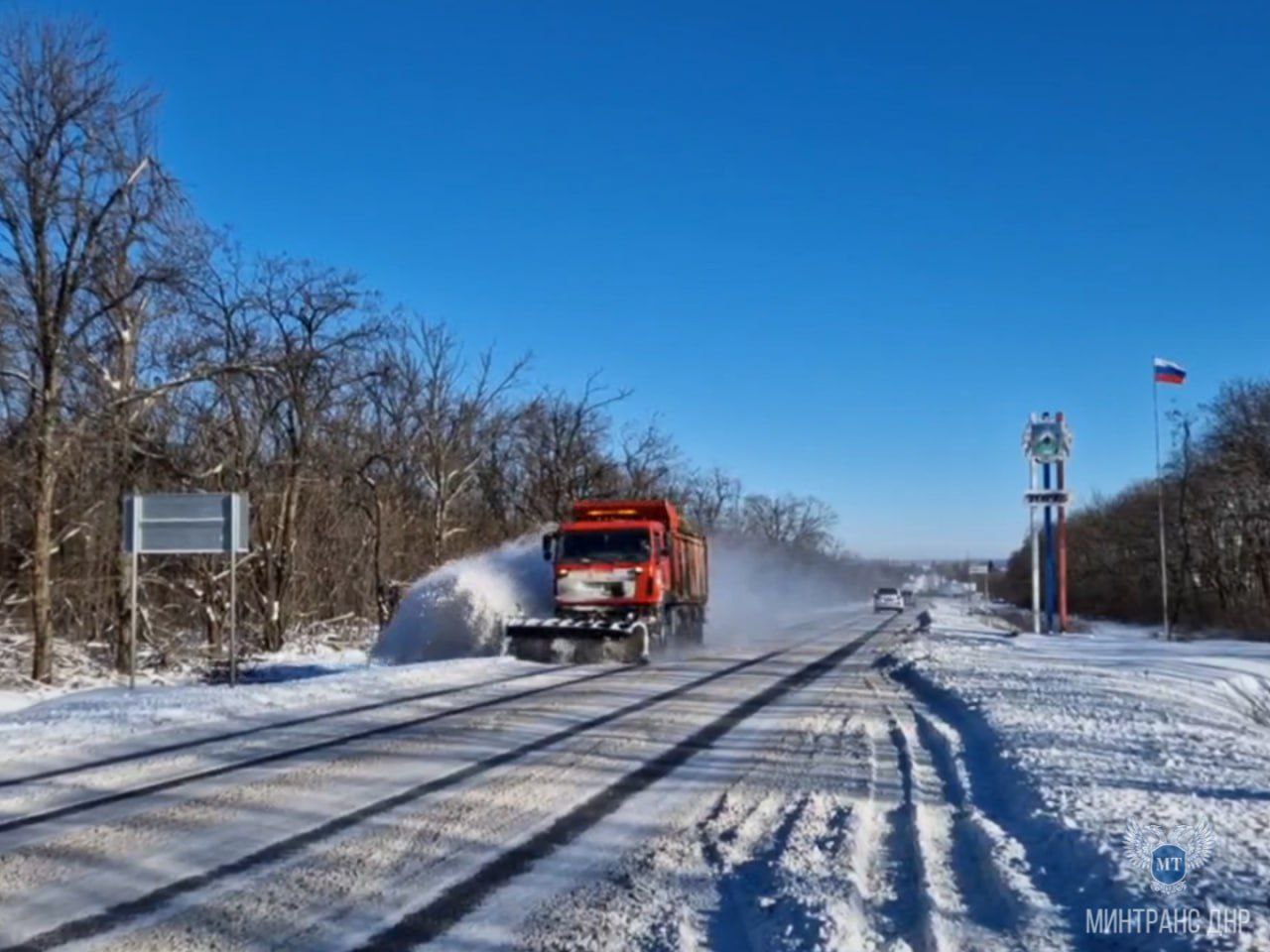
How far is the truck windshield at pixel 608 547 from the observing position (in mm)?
27266

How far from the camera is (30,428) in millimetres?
24469

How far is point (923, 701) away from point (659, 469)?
55912 mm

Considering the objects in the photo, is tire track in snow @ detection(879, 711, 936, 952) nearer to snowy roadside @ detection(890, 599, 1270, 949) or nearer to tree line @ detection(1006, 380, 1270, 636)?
snowy roadside @ detection(890, 599, 1270, 949)

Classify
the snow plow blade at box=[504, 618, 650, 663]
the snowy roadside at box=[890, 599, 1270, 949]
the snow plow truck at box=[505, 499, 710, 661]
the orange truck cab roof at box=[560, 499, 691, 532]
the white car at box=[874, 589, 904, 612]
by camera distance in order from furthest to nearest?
the white car at box=[874, 589, 904, 612] < the orange truck cab roof at box=[560, 499, 691, 532] < the snow plow truck at box=[505, 499, 710, 661] < the snow plow blade at box=[504, 618, 650, 663] < the snowy roadside at box=[890, 599, 1270, 949]

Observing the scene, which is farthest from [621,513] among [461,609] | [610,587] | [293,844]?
[293,844]

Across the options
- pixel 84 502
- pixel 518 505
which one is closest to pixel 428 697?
pixel 84 502

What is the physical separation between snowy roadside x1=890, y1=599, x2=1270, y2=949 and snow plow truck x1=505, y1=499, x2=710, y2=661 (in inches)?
256

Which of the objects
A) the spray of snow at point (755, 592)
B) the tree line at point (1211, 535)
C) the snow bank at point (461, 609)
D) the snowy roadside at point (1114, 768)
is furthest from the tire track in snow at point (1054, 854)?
the tree line at point (1211, 535)

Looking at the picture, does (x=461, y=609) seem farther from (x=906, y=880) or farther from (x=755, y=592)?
(x=755, y=592)

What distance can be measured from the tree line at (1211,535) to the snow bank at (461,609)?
33.5 metres

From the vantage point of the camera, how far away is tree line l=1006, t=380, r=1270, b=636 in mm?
57438

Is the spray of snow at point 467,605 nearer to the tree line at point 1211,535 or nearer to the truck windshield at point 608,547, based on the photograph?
the truck windshield at point 608,547

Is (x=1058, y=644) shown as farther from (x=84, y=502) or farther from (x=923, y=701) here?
(x=84, y=502)

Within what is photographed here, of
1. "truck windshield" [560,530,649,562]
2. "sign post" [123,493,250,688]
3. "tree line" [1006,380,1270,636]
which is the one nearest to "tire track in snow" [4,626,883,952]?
"sign post" [123,493,250,688]
